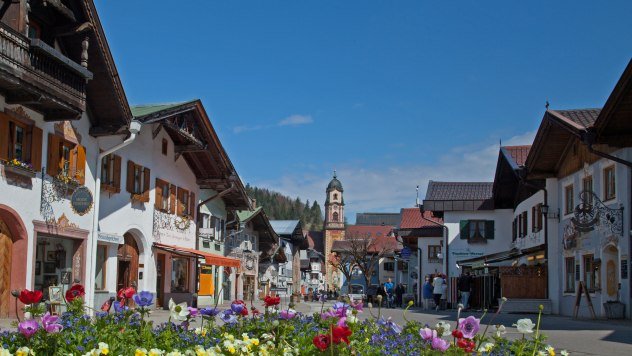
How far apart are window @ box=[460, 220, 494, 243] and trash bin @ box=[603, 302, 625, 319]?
21813mm

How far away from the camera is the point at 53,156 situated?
61.0 feet

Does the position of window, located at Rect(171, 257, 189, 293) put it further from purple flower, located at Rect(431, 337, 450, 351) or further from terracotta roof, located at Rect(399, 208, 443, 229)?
terracotta roof, located at Rect(399, 208, 443, 229)

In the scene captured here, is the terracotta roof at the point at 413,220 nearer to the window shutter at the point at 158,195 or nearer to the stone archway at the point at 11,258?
the window shutter at the point at 158,195

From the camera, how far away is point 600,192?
2405cm

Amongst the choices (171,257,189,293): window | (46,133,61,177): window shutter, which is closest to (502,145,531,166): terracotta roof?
→ (171,257,189,293): window

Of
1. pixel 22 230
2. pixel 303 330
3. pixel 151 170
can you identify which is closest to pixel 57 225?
pixel 22 230

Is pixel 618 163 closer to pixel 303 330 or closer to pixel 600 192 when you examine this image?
pixel 600 192

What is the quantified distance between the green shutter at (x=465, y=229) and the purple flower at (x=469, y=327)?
1571 inches

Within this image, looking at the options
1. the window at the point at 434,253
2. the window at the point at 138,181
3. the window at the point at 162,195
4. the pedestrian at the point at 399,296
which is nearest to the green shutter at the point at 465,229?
the pedestrian at the point at 399,296

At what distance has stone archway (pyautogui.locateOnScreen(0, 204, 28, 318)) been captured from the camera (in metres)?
17.1

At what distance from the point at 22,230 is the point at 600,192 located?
629 inches

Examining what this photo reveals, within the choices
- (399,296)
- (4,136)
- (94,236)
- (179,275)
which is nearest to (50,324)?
(4,136)

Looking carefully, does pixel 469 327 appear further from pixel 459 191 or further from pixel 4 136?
pixel 459 191

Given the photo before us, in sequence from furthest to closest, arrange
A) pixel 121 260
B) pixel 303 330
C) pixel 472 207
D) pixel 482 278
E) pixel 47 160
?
1. pixel 472 207
2. pixel 482 278
3. pixel 121 260
4. pixel 47 160
5. pixel 303 330
